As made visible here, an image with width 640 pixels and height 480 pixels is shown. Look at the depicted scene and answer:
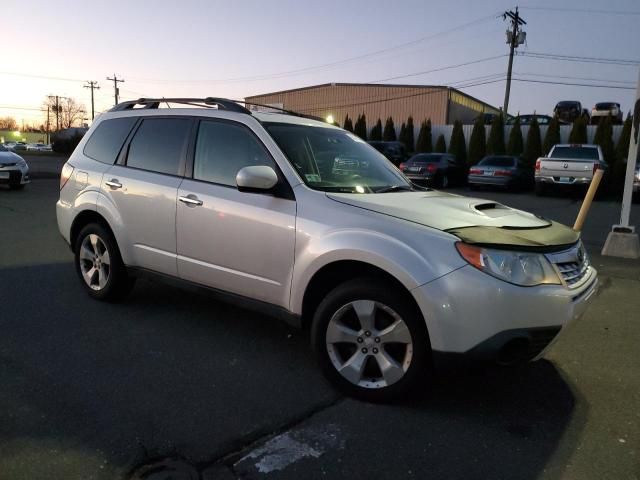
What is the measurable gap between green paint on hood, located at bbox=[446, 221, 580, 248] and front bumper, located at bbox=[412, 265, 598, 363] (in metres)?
0.19

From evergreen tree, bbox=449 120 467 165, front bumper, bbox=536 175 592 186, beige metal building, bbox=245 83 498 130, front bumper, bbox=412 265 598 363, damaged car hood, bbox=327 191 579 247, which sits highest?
beige metal building, bbox=245 83 498 130

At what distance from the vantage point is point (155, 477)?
2.40 meters

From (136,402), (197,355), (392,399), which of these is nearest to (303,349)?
(197,355)

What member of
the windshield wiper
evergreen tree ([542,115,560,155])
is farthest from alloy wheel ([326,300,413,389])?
evergreen tree ([542,115,560,155])

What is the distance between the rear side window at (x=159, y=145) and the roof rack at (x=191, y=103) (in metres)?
0.20

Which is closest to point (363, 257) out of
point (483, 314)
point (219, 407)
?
point (483, 314)

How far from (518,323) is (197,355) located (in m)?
2.23

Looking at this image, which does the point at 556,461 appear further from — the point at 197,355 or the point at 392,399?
the point at 197,355

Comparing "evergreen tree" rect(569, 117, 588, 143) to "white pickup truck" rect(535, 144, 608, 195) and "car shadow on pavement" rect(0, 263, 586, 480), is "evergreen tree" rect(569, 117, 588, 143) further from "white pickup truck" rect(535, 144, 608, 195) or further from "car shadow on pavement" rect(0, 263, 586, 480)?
"car shadow on pavement" rect(0, 263, 586, 480)

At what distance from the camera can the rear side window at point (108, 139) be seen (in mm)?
4863

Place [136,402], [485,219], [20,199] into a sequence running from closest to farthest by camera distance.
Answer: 1. [136,402]
2. [485,219]
3. [20,199]

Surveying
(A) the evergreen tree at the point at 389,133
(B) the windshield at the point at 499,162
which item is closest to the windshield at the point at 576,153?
(B) the windshield at the point at 499,162

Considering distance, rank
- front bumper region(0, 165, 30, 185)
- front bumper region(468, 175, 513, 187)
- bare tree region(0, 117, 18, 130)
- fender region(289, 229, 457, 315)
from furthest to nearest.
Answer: bare tree region(0, 117, 18, 130), front bumper region(468, 175, 513, 187), front bumper region(0, 165, 30, 185), fender region(289, 229, 457, 315)

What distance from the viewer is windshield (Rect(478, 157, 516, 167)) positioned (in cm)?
1974
